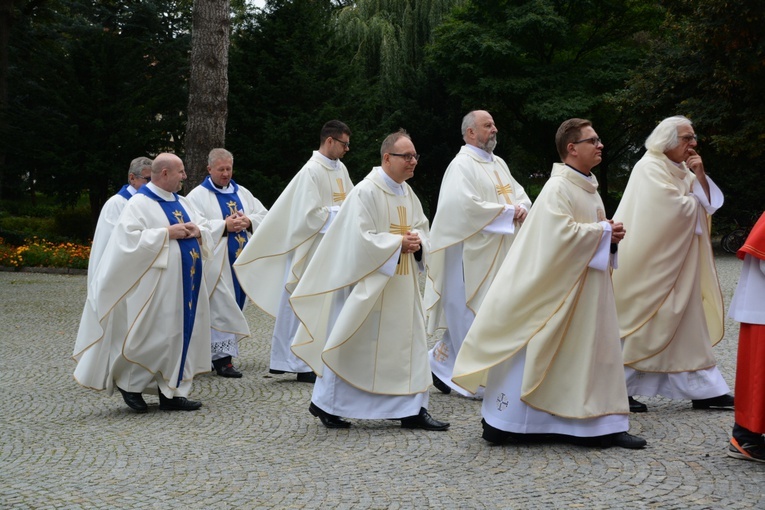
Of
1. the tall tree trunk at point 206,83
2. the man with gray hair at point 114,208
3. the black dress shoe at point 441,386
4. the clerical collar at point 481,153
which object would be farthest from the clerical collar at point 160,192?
the tall tree trunk at point 206,83

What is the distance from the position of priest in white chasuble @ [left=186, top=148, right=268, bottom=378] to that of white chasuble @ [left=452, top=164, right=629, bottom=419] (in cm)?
368

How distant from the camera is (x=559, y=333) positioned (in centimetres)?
559

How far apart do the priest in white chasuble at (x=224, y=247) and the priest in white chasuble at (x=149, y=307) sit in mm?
1440

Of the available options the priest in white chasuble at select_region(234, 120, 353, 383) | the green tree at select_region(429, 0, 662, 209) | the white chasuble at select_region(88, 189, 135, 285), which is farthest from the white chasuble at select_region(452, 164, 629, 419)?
the green tree at select_region(429, 0, 662, 209)

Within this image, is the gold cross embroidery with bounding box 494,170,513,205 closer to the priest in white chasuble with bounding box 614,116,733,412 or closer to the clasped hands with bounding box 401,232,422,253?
the priest in white chasuble with bounding box 614,116,733,412

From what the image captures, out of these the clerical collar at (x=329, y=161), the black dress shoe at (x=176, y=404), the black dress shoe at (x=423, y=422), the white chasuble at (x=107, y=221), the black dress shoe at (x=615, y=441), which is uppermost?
the clerical collar at (x=329, y=161)

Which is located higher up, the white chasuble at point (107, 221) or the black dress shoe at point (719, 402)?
the white chasuble at point (107, 221)

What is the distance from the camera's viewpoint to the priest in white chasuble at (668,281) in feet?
21.8

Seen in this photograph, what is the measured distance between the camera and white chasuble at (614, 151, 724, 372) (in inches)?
262

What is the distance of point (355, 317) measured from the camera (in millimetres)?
6293

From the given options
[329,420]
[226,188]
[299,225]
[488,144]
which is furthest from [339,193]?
[329,420]

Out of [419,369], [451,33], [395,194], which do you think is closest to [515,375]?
[419,369]

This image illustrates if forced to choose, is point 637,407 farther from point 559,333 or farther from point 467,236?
point 467,236

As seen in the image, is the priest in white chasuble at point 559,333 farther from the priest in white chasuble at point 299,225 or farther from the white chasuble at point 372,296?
the priest in white chasuble at point 299,225
